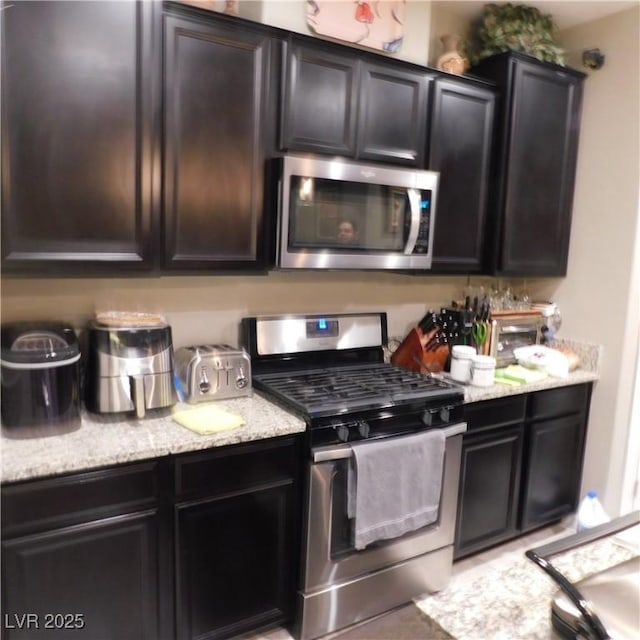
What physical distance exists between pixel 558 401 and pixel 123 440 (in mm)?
2179

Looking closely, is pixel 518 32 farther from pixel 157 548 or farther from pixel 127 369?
pixel 157 548

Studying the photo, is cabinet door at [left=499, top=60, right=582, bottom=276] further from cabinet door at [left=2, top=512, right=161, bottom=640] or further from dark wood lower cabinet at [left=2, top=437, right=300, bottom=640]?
cabinet door at [left=2, top=512, right=161, bottom=640]

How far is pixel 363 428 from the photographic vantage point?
2035 millimetres

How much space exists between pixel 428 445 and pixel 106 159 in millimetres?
1600

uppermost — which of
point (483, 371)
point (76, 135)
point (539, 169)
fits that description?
point (539, 169)

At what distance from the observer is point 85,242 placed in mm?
1795

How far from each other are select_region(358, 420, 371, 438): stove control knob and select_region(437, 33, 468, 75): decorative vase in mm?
1759

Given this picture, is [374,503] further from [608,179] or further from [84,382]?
[608,179]

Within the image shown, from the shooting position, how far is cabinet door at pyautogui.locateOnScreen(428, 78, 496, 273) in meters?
2.53

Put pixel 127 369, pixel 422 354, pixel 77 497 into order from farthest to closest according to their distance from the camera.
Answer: pixel 422 354 → pixel 127 369 → pixel 77 497

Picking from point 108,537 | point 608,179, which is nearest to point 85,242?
point 108,537

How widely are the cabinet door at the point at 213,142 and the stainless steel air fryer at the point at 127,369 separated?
301 millimetres

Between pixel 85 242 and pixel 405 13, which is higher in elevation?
pixel 405 13

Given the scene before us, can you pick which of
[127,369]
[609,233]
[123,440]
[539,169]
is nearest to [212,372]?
[127,369]
